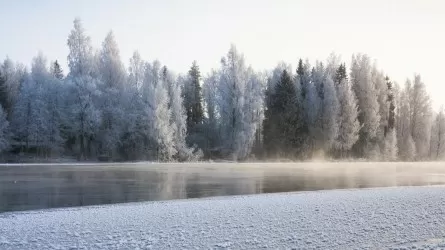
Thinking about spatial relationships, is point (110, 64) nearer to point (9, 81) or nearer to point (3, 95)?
point (3, 95)

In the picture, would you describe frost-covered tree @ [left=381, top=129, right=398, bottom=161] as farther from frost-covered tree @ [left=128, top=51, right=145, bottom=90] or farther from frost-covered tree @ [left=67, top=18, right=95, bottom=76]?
frost-covered tree @ [left=67, top=18, right=95, bottom=76]

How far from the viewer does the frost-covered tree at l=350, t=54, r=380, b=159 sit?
71000 mm

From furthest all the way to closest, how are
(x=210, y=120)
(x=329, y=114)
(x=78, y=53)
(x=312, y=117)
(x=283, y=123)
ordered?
1. (x=210, y=120)
2. (x=312, y=117)
3. (x=329, y=114)
4. (x=283, y=123)
5. (x=78, y=53)

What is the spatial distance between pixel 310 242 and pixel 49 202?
11.5 meters

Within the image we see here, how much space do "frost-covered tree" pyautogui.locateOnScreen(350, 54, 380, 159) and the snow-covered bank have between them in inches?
2152

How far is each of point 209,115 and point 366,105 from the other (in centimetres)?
2911

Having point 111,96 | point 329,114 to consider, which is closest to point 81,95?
point 111,96

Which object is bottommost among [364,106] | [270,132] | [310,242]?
[310,242]

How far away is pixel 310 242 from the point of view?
11.8 meters

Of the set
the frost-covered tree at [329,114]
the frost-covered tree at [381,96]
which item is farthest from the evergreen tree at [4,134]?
the frost-covered tree at [381,96]

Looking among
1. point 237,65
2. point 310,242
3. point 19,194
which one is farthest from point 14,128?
point 310,242

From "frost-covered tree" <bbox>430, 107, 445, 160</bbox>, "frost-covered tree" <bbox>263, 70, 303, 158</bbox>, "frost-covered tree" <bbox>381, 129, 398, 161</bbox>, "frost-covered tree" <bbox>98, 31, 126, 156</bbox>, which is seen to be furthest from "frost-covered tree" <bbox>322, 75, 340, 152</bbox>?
"frost-covered tree" <bbox>98, 31, 126, 156</bbox>

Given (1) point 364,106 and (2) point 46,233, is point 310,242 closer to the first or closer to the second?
(2) point 46,233

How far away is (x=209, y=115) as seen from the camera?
280 ft
